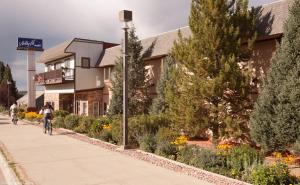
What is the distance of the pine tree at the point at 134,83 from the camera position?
85.7 feet

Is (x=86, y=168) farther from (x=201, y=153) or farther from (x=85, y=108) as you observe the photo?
(x=85, y=108)

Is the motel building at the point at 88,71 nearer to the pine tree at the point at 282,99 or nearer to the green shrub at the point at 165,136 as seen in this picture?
the green shrub at the point at 165,136

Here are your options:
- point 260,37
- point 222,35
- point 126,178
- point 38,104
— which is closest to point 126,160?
point 126,178

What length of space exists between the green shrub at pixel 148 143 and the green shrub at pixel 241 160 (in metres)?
3.57

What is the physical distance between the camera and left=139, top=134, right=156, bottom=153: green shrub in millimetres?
14102

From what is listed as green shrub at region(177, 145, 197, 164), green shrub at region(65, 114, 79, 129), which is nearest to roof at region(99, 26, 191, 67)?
green shrub at region(65, 114, 79, 129)

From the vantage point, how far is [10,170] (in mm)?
10641

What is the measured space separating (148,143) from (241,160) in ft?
14.4

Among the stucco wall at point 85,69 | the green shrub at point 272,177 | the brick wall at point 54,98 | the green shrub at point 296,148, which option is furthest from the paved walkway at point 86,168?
the brick wall at point 54,98

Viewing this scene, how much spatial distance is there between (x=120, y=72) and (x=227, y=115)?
12859mm

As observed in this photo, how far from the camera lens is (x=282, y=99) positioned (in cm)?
1274

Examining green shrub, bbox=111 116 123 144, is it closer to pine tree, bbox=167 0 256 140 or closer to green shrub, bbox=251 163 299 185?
pine tree, bbox=167 0 256 140

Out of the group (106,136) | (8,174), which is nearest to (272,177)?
(8,174)

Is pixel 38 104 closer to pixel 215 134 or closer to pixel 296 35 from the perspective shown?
pixel 215 134
